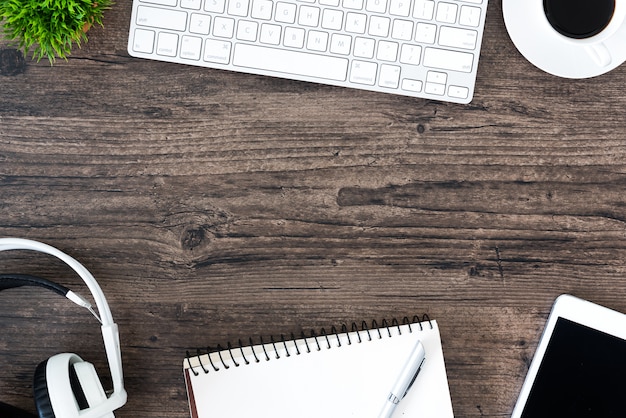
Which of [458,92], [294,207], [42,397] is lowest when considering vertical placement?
[42,397]

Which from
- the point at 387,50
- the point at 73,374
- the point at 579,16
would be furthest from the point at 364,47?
the point at 73,374

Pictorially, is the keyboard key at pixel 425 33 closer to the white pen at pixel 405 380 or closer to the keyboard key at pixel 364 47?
the keyboard key at pixel 364 47

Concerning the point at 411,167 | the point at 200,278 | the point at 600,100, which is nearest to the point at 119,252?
the point at 200,278

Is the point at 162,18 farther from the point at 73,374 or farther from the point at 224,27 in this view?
the point at 73,374

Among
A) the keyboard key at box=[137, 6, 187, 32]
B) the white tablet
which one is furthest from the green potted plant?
the white tablet

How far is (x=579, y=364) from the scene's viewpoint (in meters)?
0.71

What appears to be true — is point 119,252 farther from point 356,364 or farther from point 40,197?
point 356,364

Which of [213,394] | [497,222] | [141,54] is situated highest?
[141,54]

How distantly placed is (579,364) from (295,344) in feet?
1.03

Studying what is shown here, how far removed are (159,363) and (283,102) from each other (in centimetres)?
33

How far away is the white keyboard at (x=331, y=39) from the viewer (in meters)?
0.70

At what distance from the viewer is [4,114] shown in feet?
2.40

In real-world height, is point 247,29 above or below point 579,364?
above

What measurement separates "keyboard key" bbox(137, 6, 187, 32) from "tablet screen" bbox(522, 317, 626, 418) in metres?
0.53
